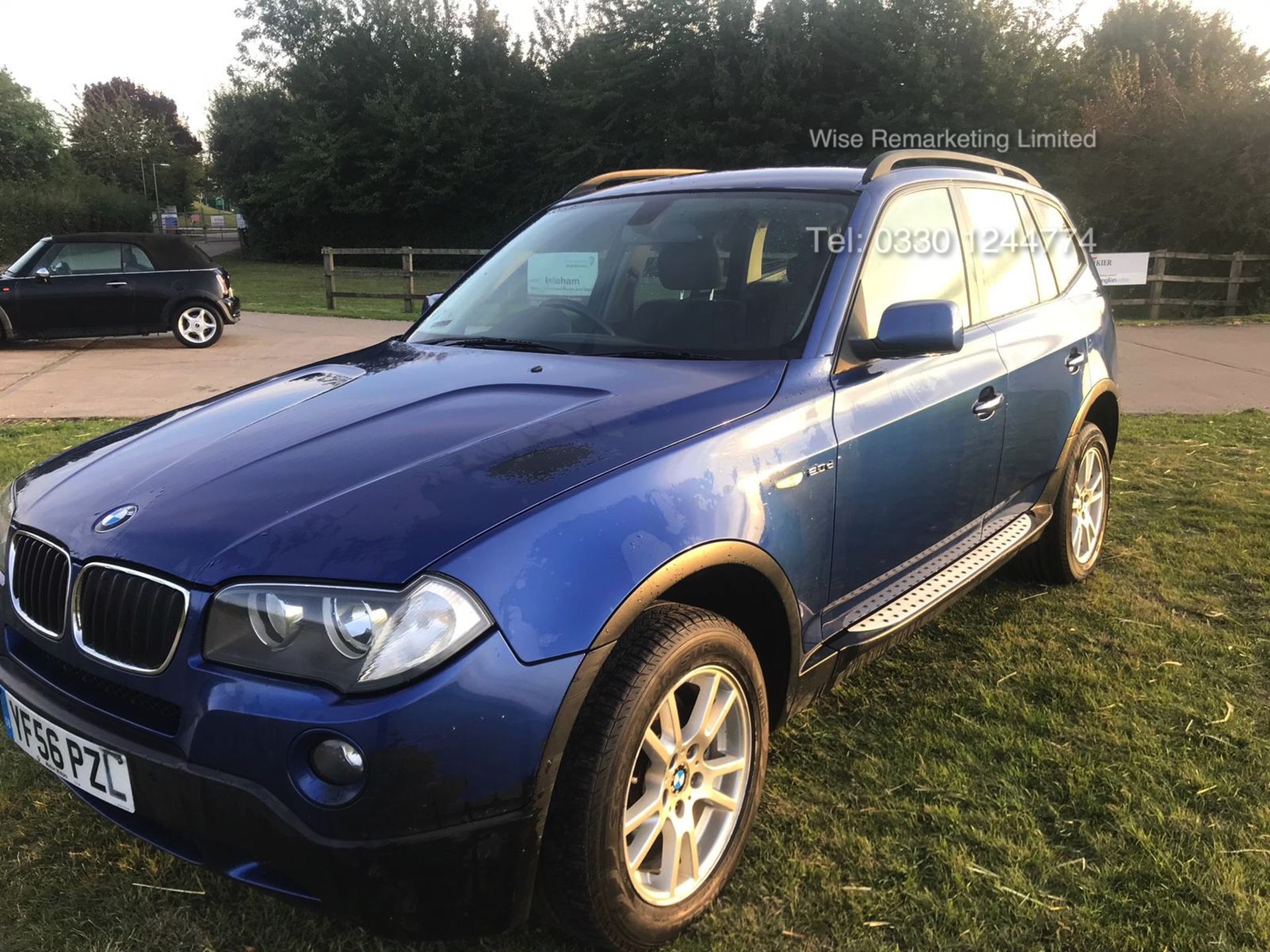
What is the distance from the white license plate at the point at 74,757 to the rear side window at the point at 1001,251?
3.01 m

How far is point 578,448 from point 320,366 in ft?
5.09

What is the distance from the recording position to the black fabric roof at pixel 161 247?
12.5 metres

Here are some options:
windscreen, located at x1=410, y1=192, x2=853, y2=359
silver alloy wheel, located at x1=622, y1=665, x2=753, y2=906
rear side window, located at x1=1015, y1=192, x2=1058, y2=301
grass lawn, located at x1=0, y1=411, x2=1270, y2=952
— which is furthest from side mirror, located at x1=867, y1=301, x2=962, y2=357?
rear side window, located at x1=1015, y1=192, x2=1058, y2=301

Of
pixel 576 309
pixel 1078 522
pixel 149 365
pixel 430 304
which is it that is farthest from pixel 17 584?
pixel 149 365

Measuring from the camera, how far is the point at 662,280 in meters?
3.10

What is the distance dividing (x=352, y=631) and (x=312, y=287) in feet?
87.3

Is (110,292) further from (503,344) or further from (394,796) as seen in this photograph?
(394,796)

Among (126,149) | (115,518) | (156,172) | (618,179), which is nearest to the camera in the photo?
(115,518)

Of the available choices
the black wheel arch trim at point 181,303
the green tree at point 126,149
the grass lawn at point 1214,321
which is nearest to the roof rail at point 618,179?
the black wheel arch trim at point 181,303

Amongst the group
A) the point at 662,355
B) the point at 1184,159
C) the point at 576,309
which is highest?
the point at 1184,159

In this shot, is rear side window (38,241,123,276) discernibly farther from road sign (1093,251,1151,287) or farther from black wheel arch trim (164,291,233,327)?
road sign (1093,251,1151,287)

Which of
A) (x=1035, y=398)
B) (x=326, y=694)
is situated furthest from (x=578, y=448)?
(x=1035, y=398)

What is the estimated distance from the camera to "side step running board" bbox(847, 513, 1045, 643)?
2693 mm

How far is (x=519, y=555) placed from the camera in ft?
5.75
